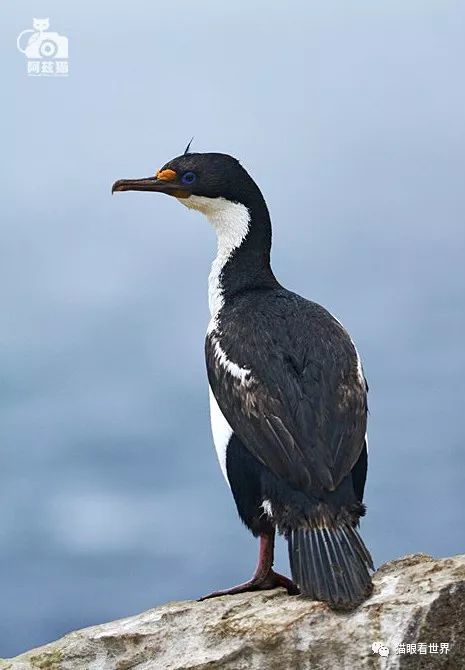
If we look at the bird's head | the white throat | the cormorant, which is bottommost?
the cormorant

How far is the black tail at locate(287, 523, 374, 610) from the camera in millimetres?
6707

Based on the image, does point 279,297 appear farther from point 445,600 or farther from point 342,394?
point 445,600

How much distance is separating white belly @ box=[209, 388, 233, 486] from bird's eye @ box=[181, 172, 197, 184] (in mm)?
1963

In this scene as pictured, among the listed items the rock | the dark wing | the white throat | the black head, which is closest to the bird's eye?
the black head

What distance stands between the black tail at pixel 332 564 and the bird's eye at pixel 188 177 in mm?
3283

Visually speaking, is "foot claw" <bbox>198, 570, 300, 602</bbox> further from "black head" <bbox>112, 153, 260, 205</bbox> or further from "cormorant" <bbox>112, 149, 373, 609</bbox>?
"black head" <bbox>112, 153, 260, 205</bbox>

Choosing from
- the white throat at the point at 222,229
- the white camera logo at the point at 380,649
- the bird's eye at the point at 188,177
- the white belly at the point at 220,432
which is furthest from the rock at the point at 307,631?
the bird's eye at the point at 188,177

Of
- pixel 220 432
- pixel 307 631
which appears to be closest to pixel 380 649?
pixel 307 631

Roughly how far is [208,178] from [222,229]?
0.42m

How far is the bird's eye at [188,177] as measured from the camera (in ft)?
29.7

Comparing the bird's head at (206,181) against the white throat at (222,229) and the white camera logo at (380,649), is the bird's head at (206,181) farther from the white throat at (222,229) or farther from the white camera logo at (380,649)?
the white camera logo at (380,649)

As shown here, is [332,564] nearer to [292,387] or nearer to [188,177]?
[292,387]

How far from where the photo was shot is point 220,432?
788 centimetres

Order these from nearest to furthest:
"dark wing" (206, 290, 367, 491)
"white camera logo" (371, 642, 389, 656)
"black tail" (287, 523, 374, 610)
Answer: "white camera logo" (371, 642, 389, 656), "black tail" (287, 523, 374, 610), "dark wing" (206, 290, 367, 491)
